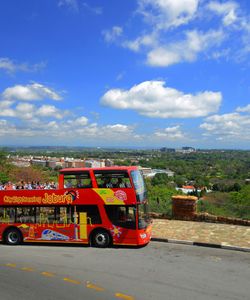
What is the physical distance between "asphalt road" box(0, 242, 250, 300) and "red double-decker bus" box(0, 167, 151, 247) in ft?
1.83

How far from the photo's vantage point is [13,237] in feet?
52.5

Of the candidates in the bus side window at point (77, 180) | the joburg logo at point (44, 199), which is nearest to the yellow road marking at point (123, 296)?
the bus side window at point (77, 180)

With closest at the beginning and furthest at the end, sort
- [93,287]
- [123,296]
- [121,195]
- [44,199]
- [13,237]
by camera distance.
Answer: [123,296] → [93,287] → [121,195] → [44,199] → [13,237]

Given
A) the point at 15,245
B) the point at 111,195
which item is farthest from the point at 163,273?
the point at 15,245

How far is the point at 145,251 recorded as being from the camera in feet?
46.6

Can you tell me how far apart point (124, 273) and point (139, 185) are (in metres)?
4.66

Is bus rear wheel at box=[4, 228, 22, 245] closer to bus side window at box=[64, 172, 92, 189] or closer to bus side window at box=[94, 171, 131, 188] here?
bus side window at box=[64, 172, 92, 189]

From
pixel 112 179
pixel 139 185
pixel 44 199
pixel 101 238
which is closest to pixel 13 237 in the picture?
pixel 44 199

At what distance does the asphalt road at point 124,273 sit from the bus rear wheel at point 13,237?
0.78 m

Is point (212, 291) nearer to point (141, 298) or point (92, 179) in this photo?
point (141, 298)

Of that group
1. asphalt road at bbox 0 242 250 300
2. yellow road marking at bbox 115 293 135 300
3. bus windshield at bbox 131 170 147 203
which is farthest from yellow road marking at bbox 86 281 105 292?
bus windshield at bbox 131 170 147 203

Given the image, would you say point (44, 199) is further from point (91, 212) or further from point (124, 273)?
point (124, 273)

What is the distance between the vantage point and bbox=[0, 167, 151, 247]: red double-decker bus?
14828mm

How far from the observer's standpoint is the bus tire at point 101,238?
14914mm
